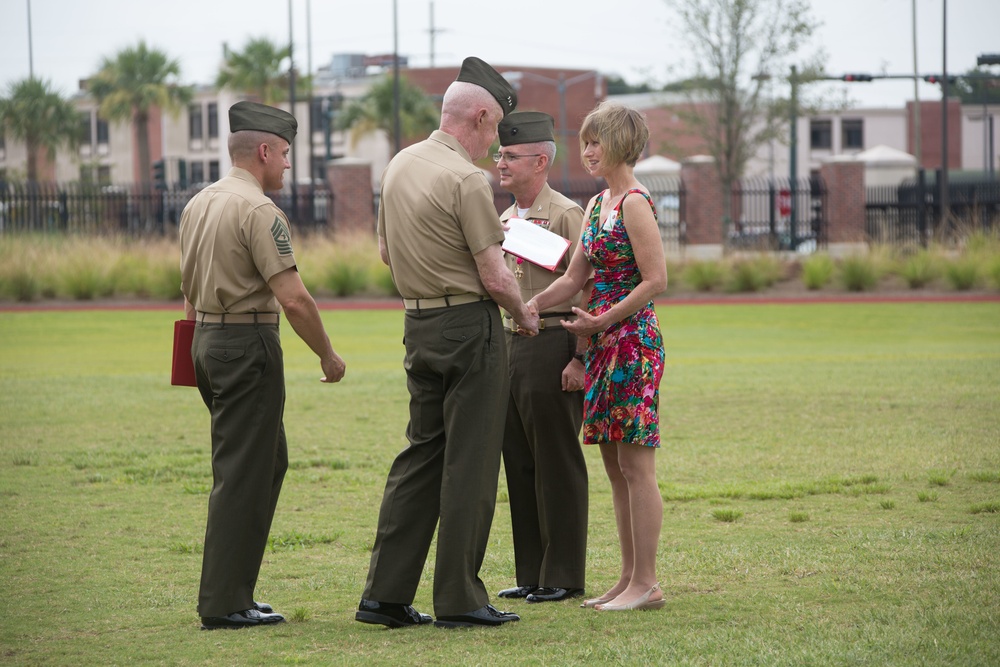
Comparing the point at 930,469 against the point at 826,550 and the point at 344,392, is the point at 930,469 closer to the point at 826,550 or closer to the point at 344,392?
the point at 826,550

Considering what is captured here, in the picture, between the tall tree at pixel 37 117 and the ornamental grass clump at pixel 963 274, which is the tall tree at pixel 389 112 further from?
the ornamental grass clump at pixel 963 274

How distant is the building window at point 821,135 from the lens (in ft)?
281

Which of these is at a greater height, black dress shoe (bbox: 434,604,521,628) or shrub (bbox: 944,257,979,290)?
shrub (bbox: 944,257,979,290)

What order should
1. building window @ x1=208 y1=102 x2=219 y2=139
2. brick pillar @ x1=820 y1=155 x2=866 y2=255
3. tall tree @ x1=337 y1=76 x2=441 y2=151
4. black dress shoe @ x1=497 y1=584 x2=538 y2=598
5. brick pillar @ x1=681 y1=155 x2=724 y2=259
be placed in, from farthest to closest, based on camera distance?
building window @ x1=208 y1=102 x2=219 y2=139 < tall tree @ x1=337 y1=76 x2=441 y2=151 < brick pillar @ x1=681 y1=155 x2=724 y2=259 < brick pillar @ x1=820 y1=155 x2=866 y2=255 < black dress shoe @ x1=497 y1=584 x2=538 y2=598

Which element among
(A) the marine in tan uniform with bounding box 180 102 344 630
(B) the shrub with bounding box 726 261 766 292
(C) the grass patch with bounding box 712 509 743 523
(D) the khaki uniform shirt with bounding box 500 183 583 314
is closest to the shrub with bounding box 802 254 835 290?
(B) the shrub with bounding box 726 261 766 292

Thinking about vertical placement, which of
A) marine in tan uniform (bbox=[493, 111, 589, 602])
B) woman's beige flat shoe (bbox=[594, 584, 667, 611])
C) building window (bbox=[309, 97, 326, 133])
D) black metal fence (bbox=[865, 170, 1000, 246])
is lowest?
woman's beige flat shoe (bbox=[594, 584, 667, 611])

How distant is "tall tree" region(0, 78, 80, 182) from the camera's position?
63978 millimetres

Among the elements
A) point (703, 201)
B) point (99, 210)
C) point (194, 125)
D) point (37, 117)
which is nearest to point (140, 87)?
point (37, 117)

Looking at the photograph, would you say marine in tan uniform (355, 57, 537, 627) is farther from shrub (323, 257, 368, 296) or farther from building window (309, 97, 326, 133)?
building window (309, 97, 326, 133)

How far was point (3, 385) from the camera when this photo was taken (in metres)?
13.9

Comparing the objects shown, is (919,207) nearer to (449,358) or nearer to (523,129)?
(523,129)

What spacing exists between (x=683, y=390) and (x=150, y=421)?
5.37m

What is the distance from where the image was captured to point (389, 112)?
61.2 meters

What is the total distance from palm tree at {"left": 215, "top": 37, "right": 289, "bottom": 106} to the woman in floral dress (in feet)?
200
